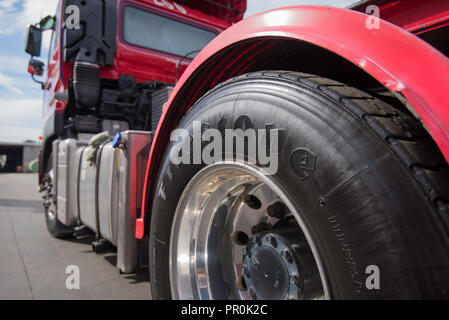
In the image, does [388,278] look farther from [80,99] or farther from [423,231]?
[80,99]

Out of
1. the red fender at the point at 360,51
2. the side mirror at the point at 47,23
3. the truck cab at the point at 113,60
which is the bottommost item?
the red fender at the point at 360,51

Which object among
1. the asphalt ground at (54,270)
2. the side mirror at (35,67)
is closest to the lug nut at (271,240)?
the asphalt ground at (54,270)

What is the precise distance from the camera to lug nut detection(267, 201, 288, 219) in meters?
1.11

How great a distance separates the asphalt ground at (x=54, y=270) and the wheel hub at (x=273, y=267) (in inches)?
45.3

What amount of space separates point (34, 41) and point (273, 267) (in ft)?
13.2

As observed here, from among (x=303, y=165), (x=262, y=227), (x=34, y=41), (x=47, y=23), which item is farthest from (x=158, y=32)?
(x=303, y=165)

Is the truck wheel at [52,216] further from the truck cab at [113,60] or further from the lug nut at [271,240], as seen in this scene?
the lug nut at [271,240]

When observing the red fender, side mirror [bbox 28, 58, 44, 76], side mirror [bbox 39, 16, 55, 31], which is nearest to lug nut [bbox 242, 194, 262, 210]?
the red fender

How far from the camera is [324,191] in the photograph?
2.30ft

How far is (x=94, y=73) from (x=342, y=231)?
2.91 metres

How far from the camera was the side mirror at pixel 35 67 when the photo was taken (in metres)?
4.06

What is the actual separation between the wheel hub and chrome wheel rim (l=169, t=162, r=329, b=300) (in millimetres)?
121

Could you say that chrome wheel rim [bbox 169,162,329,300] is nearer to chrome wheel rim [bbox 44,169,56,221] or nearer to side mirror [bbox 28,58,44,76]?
chrome wheel rim [bbox 44,169,56,221]

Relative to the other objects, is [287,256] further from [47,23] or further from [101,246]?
[47,23]
